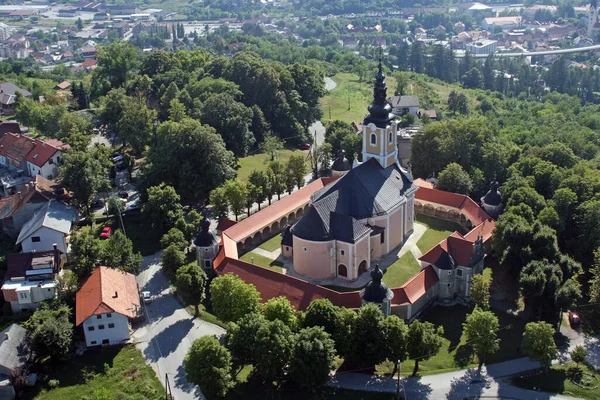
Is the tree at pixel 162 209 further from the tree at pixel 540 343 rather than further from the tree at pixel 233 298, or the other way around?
the tree at pixel 540 343

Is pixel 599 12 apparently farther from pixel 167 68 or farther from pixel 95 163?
pixel 95 163

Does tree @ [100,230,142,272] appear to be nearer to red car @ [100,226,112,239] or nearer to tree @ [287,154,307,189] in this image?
red car @ [100,226,112,239]

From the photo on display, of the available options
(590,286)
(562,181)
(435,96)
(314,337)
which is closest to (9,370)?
(314,337)

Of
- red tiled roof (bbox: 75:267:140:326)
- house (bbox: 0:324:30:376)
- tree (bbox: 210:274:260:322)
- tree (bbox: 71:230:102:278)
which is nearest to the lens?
house (bbox: 0:324:30:376)

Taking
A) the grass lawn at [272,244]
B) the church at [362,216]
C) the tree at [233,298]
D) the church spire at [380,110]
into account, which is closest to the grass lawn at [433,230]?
the church at [362,216]

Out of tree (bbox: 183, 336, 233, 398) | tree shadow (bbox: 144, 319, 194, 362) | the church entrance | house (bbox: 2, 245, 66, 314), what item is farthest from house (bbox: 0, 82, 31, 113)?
tree (bbox: 183, 336, 233, 398)

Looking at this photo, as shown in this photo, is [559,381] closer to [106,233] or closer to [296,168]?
[296,168]

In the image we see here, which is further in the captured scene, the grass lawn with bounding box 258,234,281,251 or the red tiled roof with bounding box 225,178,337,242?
the grass lawn with bounding box 258,234,281,251
